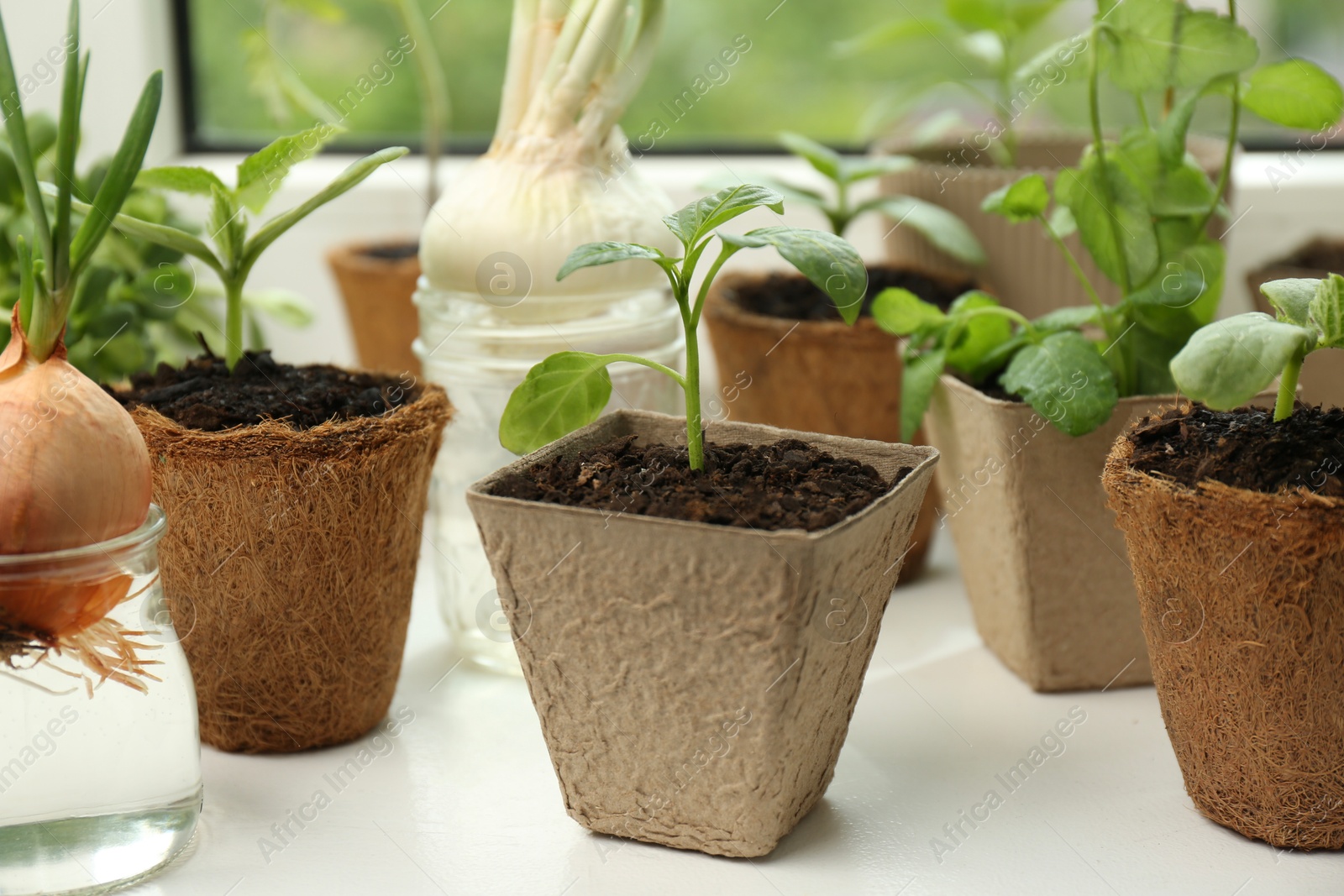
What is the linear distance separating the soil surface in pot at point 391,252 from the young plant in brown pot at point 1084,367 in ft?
2.02

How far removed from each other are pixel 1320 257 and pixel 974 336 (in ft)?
1.70

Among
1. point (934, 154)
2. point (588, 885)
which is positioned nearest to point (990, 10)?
point (934, 154)

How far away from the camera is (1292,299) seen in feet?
2.11

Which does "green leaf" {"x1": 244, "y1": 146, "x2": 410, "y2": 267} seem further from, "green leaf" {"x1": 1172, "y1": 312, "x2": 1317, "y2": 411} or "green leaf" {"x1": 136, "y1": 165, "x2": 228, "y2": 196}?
"green leaf" {"x1": 1172, "y1": 312, "x2": 1317, "y2": 411}

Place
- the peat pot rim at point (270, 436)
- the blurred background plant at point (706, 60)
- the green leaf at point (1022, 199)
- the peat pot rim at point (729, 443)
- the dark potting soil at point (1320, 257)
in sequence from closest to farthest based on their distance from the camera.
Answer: the peat pot rim at point (729, 443) < the peat pot rim at point (270, 436) < the green leaf at point (1022, 199) < the dark potting soil at point (1320, 257) < the blurred background plant at point (706, 60)

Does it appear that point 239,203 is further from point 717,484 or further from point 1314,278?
point 1314,278

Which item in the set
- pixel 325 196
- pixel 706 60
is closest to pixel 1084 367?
pixel 325 196

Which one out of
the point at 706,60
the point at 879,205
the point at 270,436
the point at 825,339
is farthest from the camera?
A: the point at 706,60

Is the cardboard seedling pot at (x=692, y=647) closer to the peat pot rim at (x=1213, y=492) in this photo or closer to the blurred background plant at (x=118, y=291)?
the peat pot rim at (x=1213, y=492)

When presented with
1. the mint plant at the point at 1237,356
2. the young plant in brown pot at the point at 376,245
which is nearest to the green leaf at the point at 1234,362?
the mint plant at the point at 1237,356

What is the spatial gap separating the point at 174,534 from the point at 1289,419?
632 mm

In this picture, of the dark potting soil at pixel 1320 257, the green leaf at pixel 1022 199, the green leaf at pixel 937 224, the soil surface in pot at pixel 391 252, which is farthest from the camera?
the soil surface in pot at pixel 391 252

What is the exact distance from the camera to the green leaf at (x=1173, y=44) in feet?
2.47

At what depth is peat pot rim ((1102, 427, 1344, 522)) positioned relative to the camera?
1.94 ft
